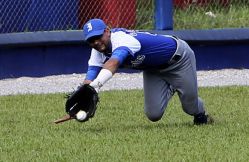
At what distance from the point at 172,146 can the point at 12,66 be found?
6364 mm

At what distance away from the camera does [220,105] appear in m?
10.7

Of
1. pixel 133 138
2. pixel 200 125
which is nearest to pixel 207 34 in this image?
pixel 200 125

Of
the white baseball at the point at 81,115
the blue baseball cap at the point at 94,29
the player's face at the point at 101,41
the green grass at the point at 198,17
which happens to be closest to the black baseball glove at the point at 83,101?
the white baseball at the point at 81,115

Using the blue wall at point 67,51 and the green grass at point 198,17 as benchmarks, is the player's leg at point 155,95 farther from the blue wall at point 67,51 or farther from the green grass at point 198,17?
the green grass at point 198,17

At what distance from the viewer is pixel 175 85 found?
898 centimetres

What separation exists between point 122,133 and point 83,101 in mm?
472

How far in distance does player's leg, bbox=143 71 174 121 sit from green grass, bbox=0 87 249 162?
0.16m

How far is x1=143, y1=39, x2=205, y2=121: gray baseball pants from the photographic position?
888 centimetres

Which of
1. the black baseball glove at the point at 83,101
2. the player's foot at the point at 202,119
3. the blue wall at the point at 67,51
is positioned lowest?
the blue wall at the point at 67,51

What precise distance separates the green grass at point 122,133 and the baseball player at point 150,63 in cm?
24

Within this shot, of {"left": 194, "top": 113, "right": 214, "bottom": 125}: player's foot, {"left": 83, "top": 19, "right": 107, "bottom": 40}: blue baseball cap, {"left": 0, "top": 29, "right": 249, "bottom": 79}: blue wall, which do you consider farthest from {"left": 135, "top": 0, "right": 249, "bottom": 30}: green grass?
{"left": 83, "top": 19, "right": 107, "bottom": 40}: blue baseball cap

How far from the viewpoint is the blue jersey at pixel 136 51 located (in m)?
8.16

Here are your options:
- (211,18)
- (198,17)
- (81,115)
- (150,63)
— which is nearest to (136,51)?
(150,63)

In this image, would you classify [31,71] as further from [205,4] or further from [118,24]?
[205,4]
